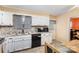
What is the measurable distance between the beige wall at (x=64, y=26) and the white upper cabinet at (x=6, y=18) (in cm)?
353

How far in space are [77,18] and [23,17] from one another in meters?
3.24

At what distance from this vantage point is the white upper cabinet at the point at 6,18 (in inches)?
143

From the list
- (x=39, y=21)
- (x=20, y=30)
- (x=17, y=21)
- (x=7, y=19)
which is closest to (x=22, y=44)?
(x=20, y=30)

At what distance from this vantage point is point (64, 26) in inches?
250

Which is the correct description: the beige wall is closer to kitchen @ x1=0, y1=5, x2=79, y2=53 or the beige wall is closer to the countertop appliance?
kitchen @ x1=0, y1=5, x2=79, y2=53

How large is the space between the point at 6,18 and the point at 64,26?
150 inches

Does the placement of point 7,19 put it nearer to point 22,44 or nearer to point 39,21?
point 22,44

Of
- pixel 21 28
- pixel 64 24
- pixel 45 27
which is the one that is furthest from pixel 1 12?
pixel 64 24

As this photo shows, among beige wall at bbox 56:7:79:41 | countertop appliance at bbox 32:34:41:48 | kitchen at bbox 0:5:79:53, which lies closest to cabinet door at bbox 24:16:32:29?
kitchen at bbox 0:5:79:53

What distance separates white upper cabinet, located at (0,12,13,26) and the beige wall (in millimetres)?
3526
